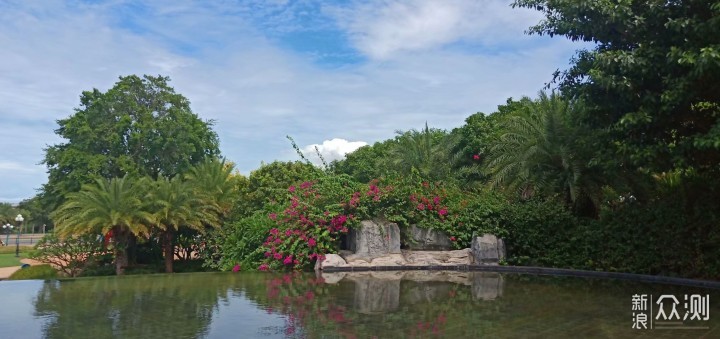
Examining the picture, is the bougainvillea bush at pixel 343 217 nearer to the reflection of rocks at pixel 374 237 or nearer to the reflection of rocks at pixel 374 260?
the reflection of rocks at pixel 374 237

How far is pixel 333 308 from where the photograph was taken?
8.49 meters

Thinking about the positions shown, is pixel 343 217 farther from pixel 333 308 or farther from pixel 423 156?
pixel 423 156

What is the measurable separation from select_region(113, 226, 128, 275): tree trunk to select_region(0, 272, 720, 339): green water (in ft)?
19.5

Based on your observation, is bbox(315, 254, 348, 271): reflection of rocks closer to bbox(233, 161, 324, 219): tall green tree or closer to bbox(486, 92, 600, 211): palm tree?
bbox(233, 161, 324, 219): tall green tree

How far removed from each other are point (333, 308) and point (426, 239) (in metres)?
7.89

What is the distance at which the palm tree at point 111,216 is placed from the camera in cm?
1814

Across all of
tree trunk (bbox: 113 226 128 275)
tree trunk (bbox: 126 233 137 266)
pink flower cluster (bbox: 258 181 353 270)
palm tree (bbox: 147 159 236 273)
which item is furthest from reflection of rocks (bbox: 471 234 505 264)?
tree trunk (bbox: 126 233 137 266)

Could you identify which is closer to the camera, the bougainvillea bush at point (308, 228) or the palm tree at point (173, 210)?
the bougainvillea bush at point (308, 228)

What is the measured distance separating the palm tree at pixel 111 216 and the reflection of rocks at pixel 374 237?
302 inches

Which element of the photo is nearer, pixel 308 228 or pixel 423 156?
pixel 308 228

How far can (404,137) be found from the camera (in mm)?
25625

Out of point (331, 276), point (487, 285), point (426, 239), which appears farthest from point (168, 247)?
point (487, 285)

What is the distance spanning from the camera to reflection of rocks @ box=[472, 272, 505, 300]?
9.93m

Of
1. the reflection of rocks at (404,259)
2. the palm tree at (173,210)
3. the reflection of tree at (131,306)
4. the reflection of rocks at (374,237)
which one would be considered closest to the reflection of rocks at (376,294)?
the reflection of rocks at (404,259)
